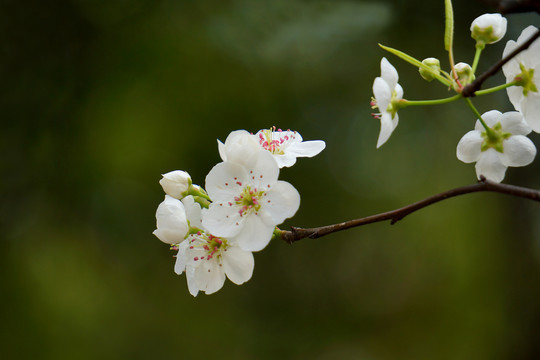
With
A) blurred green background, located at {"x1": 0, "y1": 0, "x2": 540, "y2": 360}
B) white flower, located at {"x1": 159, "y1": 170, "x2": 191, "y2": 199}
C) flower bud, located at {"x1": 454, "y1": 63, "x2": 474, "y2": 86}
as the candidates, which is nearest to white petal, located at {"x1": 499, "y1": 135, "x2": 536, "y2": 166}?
flower bud, located at {"x1": 454, "y1": 63, "x2": 474, "y2": 86}

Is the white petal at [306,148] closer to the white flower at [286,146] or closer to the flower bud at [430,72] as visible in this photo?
the white flower at [286,146]

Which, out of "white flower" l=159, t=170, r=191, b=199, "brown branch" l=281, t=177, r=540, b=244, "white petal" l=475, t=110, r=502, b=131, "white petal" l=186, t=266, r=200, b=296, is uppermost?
"white petal" l=475, t=110, r=502, b=131

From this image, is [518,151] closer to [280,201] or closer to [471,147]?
[471,147]

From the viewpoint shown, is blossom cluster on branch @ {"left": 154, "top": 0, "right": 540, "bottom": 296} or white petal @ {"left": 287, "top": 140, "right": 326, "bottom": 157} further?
white petal @ {"left": 287, "top": 140, "right": 326, "bottom": 157}

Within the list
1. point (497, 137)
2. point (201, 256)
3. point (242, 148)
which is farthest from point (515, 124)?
point (201, 256)

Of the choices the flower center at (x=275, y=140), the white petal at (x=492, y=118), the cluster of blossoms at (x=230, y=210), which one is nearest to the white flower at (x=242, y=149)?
the cluster of blossoms at (x=230, y=210)

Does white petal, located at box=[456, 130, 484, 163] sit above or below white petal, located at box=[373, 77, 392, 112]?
above

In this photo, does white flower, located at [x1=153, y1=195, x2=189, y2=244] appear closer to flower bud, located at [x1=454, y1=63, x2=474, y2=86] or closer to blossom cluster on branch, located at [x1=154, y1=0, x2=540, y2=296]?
blossom cluster on branch, located at [x1=154, y1=0, x2=540, y2=296]

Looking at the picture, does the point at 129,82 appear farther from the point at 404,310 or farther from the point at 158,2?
the point at 404,310
